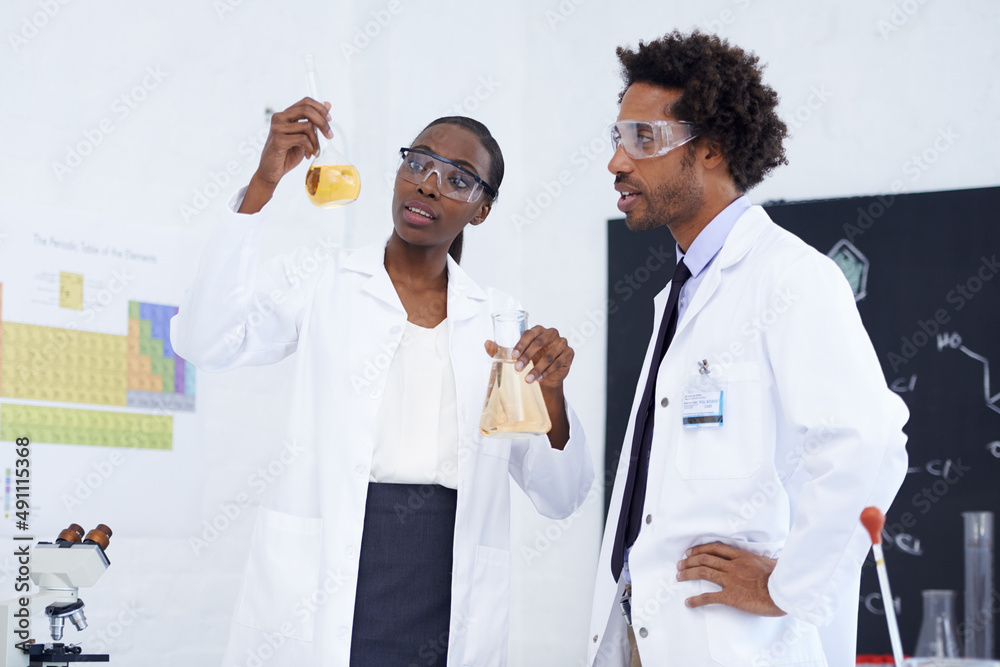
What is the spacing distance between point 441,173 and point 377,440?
1.88ft

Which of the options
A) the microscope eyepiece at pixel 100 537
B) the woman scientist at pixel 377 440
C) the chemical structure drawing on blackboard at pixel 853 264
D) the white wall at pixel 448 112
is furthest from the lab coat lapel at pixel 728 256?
the white wall at pixel 448 112

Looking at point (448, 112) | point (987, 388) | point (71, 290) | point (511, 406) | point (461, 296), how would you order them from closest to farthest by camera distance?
point (511, 406) < point (461, 296) < point (71, 290) < point (987, 388) < point (448, 112)

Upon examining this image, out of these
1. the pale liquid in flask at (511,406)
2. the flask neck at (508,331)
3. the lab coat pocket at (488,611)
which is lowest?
the lab coat pocket at (488,611)

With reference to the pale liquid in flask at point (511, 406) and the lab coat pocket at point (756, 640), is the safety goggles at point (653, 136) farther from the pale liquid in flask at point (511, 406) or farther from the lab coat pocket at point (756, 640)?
the lab coat pocket at point (756, 640)

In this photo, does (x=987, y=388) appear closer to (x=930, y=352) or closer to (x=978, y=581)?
(x=930, y=352)

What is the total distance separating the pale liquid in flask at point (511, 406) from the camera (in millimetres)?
1725

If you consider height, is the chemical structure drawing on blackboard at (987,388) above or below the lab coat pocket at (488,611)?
above

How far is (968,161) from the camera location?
3.42m

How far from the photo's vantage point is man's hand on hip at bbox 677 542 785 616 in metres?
1.53

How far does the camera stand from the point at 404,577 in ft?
5.98

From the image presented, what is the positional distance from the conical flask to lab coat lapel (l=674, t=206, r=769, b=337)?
28 cm

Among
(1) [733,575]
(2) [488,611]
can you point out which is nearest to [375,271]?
(2) [488,611]

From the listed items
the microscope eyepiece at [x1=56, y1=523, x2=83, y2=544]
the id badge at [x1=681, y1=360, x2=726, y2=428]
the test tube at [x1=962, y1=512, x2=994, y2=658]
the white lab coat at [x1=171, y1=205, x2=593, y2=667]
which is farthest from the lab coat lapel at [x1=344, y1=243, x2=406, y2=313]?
the test tube at [x1=962, y1=512, x2=994, y2=658]

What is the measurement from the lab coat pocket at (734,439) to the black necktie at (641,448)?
15cm
